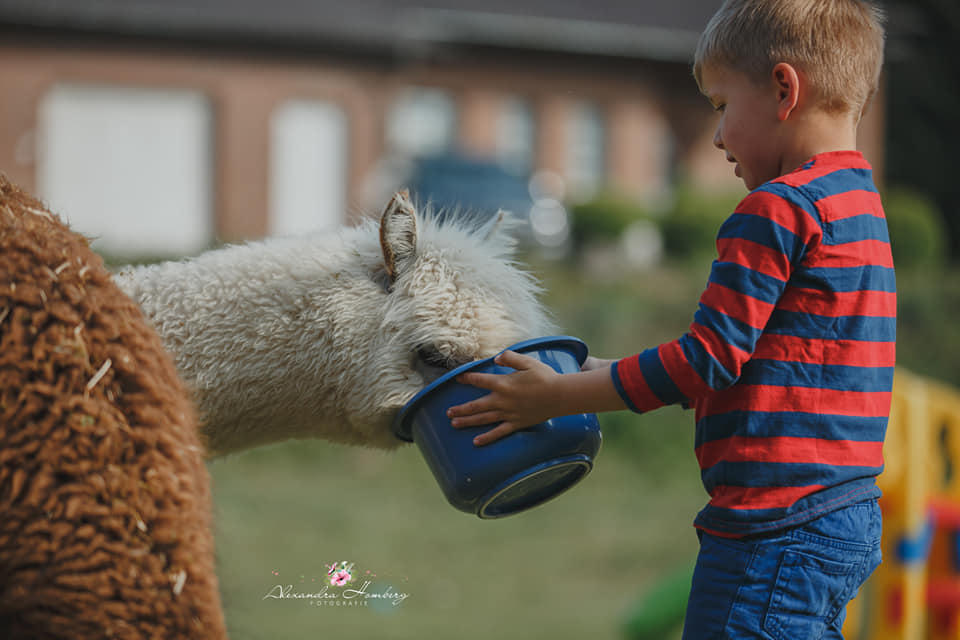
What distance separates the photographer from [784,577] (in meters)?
1.87

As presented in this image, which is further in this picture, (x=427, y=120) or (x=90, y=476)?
(x=427, y=120)

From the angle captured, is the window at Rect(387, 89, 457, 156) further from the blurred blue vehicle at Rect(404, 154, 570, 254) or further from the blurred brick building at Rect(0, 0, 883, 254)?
the blurred blue vehicle at Rect(404, 154, 570, 254)

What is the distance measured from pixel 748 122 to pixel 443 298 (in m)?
0.78

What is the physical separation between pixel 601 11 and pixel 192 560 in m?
22.7

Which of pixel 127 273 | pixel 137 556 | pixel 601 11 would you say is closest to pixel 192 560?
pixel 137 556

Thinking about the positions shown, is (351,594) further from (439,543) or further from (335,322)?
(439,543)

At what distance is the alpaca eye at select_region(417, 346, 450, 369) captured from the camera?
2269 millimetres

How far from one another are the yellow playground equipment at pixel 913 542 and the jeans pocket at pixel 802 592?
9.66ft

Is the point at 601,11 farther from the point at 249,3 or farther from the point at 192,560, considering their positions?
the point at 192,560

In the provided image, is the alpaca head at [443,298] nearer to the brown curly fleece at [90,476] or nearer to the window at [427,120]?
the brown curly fleece at [90,476]

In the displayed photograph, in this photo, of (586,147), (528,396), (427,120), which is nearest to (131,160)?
(427,120)

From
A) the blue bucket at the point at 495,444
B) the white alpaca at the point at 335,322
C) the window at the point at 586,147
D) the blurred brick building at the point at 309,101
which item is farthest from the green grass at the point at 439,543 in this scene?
the window at the point at 586,147

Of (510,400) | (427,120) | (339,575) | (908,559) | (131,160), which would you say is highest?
(510,400)

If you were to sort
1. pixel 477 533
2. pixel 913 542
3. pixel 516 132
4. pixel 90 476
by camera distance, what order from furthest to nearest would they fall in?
1. pixel 516 132
2. pixel 477 533
3. pixel 913 542
4. pixel 90 476
